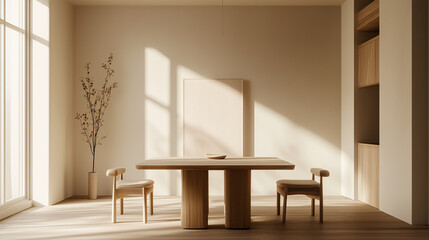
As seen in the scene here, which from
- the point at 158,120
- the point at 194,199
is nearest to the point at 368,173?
the point at 194,199

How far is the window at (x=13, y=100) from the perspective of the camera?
489cm

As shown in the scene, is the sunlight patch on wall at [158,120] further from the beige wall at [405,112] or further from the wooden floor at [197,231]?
the beige wall at [405,112]

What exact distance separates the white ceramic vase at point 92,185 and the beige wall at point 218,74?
0.32 metres

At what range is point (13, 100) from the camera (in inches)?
205

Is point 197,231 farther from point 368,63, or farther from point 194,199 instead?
point 368,63

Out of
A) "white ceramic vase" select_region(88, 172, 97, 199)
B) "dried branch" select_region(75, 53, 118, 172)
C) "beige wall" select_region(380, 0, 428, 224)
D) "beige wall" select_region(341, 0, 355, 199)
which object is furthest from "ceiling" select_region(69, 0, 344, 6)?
"white ceramic vase" select_region(88, 172, 97, 199)

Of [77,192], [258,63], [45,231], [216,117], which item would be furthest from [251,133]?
[45,231]

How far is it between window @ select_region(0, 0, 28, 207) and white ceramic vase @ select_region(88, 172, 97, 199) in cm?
94

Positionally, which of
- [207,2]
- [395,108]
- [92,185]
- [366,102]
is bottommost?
[92,185]

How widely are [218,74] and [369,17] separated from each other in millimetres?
2360

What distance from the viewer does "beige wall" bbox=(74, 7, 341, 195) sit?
6492 millimetres

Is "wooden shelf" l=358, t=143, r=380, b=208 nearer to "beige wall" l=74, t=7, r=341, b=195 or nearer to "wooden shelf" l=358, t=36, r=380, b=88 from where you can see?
"beige wall" l=74, t=7, r=341, b=195

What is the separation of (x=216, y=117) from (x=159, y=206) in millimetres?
1697

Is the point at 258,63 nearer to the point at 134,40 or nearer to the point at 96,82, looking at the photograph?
the point at 134,40
